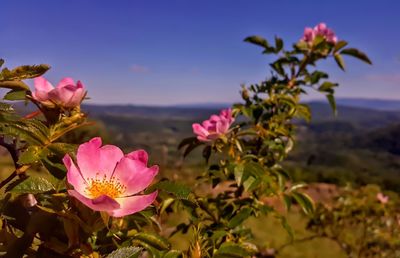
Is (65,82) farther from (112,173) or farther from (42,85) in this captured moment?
(112,173)

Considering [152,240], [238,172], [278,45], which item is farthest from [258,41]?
[152,240]

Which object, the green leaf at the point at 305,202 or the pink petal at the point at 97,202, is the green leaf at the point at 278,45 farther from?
the pink petal at the point at 97,202

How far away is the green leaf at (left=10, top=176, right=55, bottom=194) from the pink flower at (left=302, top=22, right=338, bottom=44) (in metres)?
2.05

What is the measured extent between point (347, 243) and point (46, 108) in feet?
11.8

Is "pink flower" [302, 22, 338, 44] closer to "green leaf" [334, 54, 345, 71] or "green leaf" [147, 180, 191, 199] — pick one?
"green leaf" [334, 54, 345, 71]

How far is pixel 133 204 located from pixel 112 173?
0.13 m

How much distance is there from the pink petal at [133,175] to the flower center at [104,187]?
1 cm

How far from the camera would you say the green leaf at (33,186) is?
0.91m

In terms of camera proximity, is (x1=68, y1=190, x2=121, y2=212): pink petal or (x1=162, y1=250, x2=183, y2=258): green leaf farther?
(x1=162, y1=250, x2=183, y2=258): green leaf

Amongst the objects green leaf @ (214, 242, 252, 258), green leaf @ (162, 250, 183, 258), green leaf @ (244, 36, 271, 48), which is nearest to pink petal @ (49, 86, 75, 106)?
green leaf @ (162, 250, 183, 258)

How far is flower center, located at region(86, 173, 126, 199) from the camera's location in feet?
3.20

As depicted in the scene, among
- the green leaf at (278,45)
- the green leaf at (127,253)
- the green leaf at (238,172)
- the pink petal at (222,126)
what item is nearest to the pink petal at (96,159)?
the green leaf at (127,253)

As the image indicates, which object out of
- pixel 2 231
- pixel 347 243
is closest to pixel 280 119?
pixel 2 231

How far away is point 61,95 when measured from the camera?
1171mm
